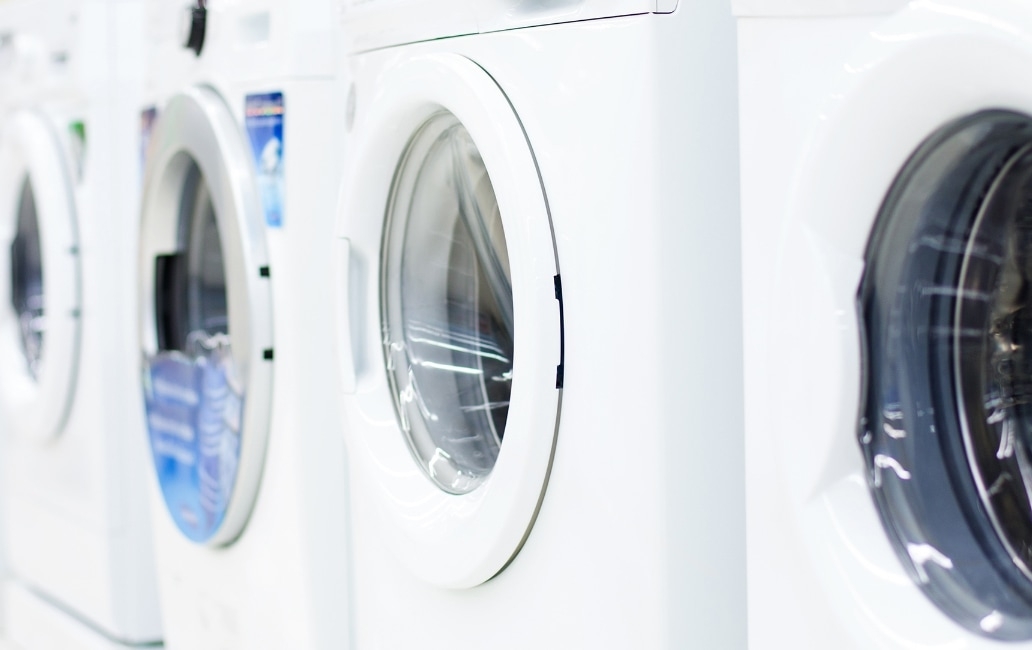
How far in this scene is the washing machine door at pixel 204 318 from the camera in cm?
137

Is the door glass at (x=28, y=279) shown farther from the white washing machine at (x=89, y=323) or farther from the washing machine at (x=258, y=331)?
the washing machine at (x=258, y=331)

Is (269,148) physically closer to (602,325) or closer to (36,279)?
(602,325)

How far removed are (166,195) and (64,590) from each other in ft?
2.59

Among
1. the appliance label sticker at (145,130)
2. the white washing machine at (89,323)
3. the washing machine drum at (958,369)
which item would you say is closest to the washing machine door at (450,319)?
the washing machine drum at (958,369)

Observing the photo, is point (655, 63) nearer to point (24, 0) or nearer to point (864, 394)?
point (864, 394)

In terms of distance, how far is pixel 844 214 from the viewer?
737 mm

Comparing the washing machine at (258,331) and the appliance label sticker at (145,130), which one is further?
the appliance label sticker at (145,130)

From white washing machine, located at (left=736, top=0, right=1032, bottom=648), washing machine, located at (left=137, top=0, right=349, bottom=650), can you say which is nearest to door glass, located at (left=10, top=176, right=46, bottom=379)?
washing machine, located at (left=137, top=0, right=349, bottom=650)

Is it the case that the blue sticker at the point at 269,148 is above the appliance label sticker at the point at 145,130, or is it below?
below

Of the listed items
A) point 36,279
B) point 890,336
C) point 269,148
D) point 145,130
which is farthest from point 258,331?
point 36,279

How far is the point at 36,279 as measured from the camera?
6.93ft

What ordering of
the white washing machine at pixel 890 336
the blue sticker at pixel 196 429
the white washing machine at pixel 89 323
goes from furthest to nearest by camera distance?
the white washing machine at pixel 89 323 < the blue sticker at pixel 196 429 < the white washing machine at pixel 890 336

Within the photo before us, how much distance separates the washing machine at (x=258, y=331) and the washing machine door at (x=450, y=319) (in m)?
0.09

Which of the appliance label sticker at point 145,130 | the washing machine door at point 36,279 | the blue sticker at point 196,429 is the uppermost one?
the appliance label sticker at point 145,130
